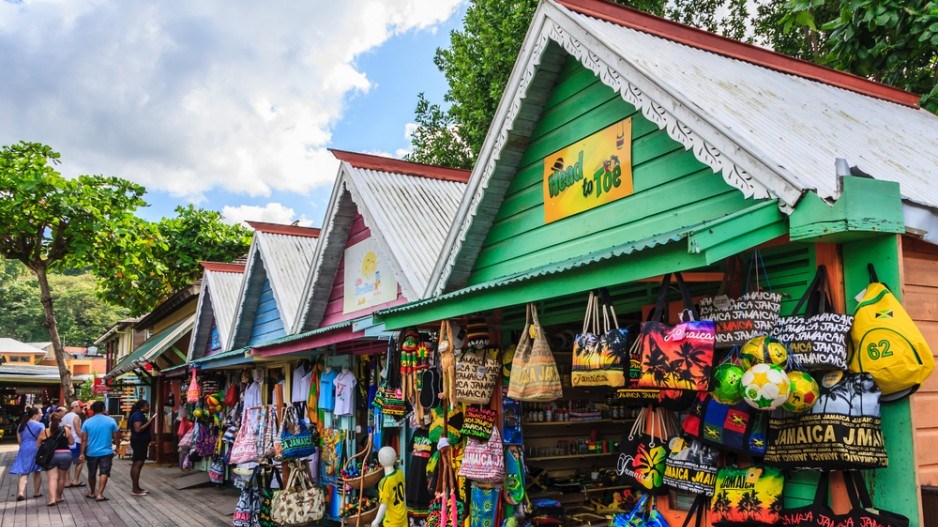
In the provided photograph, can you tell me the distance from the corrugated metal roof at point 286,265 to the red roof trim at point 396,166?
2744 mm

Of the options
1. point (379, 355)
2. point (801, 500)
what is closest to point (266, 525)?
point (379, 355)

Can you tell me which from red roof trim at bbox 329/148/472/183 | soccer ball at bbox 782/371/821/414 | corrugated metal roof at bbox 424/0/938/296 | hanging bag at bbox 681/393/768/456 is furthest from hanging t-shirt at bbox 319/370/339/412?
soccer ball at bbox 782/371/821/414

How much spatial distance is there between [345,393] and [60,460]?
7441 millimetres

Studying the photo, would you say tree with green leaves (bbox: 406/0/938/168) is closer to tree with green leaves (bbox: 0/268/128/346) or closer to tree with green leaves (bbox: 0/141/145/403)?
tree with green leaves (bbox: 0/141/145/403)

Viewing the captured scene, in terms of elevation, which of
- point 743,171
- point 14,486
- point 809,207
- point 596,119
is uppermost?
point 596,119

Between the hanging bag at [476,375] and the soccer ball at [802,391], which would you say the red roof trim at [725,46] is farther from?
the soccer ball at [802,391]

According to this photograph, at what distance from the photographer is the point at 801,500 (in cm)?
443

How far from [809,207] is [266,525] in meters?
9.44

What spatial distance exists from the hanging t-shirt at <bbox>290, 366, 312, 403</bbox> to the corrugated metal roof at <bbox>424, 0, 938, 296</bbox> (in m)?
4.94

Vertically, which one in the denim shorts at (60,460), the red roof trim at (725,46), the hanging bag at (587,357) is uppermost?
the red roof trim at (725,46)

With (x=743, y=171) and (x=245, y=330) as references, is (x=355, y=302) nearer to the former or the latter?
(x=245, y=330)

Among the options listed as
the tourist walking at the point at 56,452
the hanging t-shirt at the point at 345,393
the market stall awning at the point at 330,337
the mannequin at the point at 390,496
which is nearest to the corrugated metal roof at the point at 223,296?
the tourist walking at the point at 56,452

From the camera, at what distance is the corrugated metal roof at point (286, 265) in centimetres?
1431

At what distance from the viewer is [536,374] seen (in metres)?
6.25
